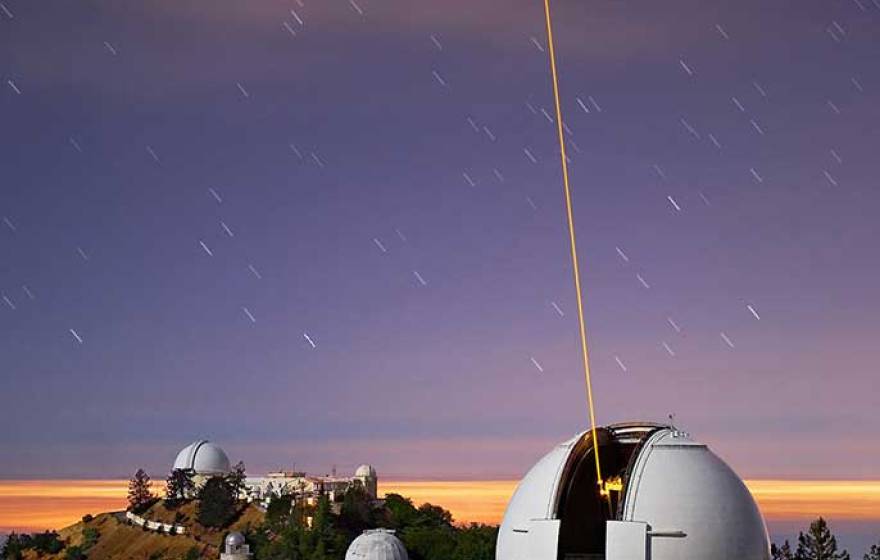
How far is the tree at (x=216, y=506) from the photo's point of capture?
118 metres

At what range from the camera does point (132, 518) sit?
129000 mm

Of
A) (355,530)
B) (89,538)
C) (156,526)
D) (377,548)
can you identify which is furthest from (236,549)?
(89,538)

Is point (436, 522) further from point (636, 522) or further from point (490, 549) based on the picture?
point (636, 522)

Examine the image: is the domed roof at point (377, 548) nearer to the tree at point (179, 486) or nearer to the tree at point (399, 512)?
the tree at point (399, 512)

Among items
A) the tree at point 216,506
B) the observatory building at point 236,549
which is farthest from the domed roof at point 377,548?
the tree at point 216,506

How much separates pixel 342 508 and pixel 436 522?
8585 millimetres

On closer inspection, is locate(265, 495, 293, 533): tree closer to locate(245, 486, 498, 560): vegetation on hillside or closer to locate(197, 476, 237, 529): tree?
locate(245, 486, 498, 560): vegetation on hillside

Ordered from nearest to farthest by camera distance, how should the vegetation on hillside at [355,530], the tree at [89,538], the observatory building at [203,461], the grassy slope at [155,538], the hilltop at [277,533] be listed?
1. the vegetation on hillside at [355,530]
2. the hilltop at [277,533]
3. the grassy slope at [155,538]
4. the tree at [89,538]
5. the observatory building at [203,461]

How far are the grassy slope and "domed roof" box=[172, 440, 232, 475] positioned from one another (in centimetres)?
734

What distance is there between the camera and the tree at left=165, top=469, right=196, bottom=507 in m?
132

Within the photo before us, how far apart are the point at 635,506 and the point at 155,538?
302 feet

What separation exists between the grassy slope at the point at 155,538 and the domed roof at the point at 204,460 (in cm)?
734

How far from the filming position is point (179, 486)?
132 metres

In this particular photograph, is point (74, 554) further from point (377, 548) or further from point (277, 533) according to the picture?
point (377, 548)
